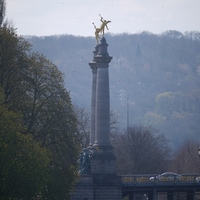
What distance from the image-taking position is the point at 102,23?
77125 mm

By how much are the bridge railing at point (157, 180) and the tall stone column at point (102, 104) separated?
495 cm

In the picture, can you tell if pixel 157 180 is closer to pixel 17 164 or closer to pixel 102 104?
pixel 102 104

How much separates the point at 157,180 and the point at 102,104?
9.68 meters

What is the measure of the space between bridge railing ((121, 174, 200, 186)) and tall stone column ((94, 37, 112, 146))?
4.95 metres

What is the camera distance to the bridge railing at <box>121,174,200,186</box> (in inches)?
3014

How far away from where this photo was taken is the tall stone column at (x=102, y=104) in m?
72.9


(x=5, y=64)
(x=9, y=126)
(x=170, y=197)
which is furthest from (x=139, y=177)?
(x=9, y=126)

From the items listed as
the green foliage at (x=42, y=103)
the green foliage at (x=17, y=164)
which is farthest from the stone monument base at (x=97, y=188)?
the green foliage at (x=17, y=164)

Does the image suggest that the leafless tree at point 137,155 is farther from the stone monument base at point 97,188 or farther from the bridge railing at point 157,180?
the stone monument base at point 97,188

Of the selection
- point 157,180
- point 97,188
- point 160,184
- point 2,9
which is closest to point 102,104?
point 97,188

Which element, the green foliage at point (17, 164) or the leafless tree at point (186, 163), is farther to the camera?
the leafless tree at point (186, 163)

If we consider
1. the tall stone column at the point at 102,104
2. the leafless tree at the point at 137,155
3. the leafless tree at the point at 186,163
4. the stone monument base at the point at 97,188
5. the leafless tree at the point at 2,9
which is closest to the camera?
the leafless tree at the point at 2,9

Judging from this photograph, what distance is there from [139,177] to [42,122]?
1752cm

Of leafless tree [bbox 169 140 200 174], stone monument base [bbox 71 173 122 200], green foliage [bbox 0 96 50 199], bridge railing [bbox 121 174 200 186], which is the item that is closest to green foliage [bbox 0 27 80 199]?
green foliage [bbox 0 96 50 199]
